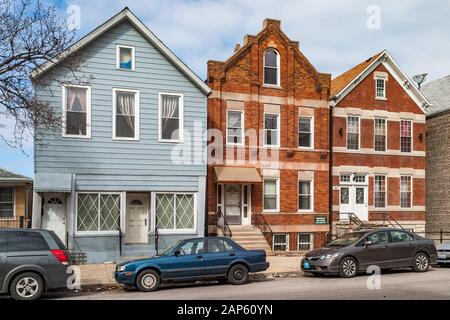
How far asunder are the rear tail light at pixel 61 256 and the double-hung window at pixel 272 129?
14.1 meters

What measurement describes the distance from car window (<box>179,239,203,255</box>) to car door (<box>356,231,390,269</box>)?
5149 millimetres

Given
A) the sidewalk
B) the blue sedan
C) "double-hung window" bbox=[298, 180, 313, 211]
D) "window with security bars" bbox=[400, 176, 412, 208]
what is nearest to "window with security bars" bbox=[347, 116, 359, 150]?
"double-hung window" bbox=[298, 180, 313, 211]

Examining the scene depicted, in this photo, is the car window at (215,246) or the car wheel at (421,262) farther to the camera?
the car wheel at (421,262)

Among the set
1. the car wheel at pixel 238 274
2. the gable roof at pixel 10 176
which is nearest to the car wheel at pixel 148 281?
the car wheel at pixel 238 274

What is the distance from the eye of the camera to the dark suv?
1191 cm

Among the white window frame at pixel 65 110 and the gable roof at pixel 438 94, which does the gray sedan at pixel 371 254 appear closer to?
the white window frame at pixel 65 110

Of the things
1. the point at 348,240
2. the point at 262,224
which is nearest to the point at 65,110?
the point at 262,224

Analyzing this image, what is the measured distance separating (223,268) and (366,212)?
14.9 metres

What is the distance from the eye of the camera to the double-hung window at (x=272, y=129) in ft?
82.5

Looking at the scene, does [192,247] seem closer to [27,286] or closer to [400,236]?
[27,286]

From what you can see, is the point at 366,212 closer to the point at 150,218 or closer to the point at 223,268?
the point at 150,218

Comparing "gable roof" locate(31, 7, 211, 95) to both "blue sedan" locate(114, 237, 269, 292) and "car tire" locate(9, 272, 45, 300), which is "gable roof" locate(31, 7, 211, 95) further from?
"car tire" locate(9, 272, 45, 300)

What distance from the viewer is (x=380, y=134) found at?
91.7 ft

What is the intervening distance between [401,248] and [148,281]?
8510 millimetres
